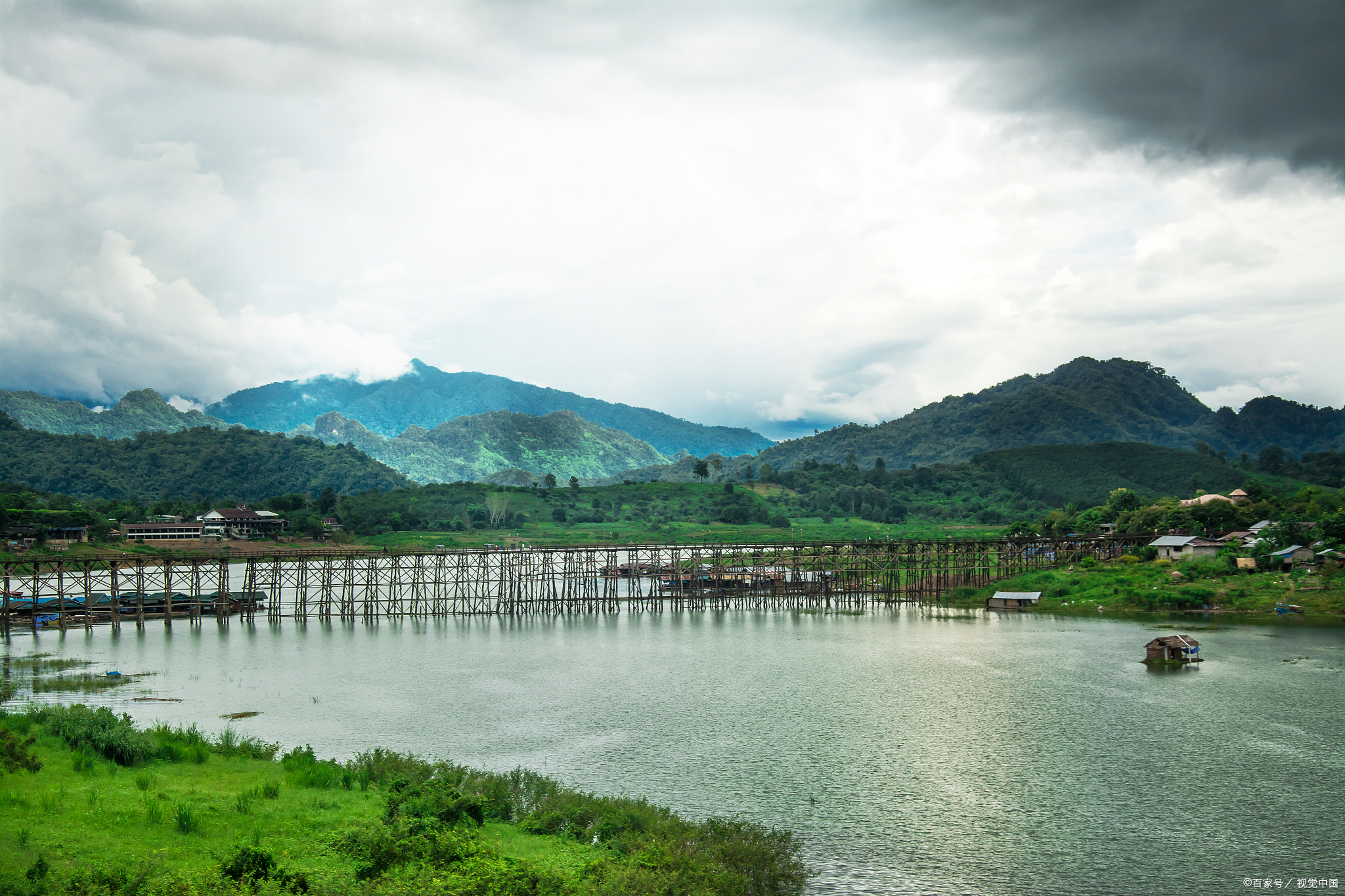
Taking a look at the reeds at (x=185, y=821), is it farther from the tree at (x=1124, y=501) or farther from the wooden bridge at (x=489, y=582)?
the tree at (x=1124, y=501)

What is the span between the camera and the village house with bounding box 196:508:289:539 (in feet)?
317

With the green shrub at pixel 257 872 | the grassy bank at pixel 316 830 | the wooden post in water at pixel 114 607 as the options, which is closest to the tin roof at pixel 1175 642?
the grassy bank at pixel 316 830

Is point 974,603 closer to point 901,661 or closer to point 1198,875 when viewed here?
point 901,661

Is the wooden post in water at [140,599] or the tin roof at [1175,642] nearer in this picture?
the tin roof at [1175,642]

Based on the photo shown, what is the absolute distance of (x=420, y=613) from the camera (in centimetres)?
6003

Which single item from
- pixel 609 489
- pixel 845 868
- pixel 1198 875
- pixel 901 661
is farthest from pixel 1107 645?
pixel 609 489

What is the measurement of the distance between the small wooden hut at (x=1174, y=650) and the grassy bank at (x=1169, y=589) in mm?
18171

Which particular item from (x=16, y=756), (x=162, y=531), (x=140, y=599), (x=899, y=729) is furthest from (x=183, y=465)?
(x=899, y=729)

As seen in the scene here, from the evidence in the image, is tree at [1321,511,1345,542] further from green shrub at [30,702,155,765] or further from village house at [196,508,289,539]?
village house at [196,508,289,539]

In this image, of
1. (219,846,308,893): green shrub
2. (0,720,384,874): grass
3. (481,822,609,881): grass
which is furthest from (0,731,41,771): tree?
(481,822,609,881): grass

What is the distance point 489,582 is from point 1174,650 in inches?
1974

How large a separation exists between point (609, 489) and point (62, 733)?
389 feet

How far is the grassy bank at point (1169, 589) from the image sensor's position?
50.6 metres

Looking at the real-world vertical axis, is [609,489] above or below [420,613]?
above
